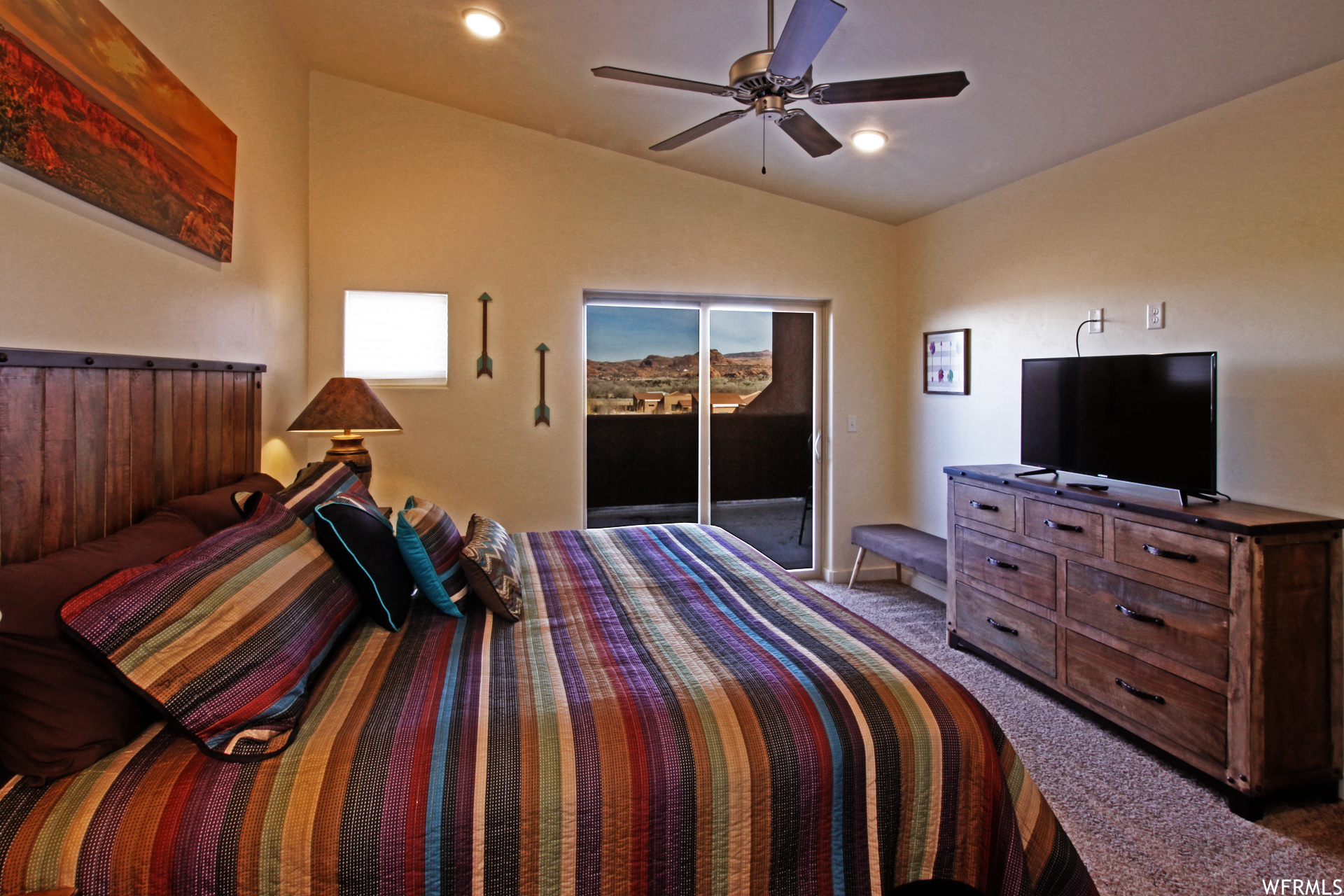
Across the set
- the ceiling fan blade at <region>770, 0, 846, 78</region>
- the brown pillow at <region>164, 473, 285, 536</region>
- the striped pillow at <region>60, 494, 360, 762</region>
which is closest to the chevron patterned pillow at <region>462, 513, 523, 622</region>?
the striped pillow at <region>60, 494, 360, 762</region>

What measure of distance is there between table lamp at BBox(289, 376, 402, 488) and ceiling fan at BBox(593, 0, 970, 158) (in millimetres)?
1800

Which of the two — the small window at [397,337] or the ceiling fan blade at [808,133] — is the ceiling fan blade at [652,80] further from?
the small window at [397,337]

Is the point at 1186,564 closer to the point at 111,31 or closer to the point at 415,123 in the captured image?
the point at 111,31

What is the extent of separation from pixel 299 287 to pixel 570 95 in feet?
5.59

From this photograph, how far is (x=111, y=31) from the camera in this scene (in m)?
1.68

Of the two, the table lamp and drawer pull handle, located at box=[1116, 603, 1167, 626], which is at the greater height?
the table lamp

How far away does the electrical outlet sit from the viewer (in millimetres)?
2805

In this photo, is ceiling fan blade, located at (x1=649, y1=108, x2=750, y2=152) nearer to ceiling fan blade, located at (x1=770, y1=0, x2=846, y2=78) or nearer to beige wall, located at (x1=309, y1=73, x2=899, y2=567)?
ceiling fan blade, located at (x1=770, y1=0, x2=846, y2=78)

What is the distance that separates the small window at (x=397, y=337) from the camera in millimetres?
3639

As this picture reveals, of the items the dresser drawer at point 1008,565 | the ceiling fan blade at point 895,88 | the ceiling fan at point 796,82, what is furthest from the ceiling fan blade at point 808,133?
the dresser drawer at point 1008,565

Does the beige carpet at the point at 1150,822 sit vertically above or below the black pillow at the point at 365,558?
below

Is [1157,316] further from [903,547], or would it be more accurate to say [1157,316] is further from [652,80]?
[652,80]

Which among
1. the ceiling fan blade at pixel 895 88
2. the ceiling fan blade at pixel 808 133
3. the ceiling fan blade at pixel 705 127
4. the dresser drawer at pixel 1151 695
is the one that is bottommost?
the dresser drawer at pixel 1151 695

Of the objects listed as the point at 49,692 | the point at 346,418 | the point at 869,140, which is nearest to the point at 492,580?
the point at 49,692
